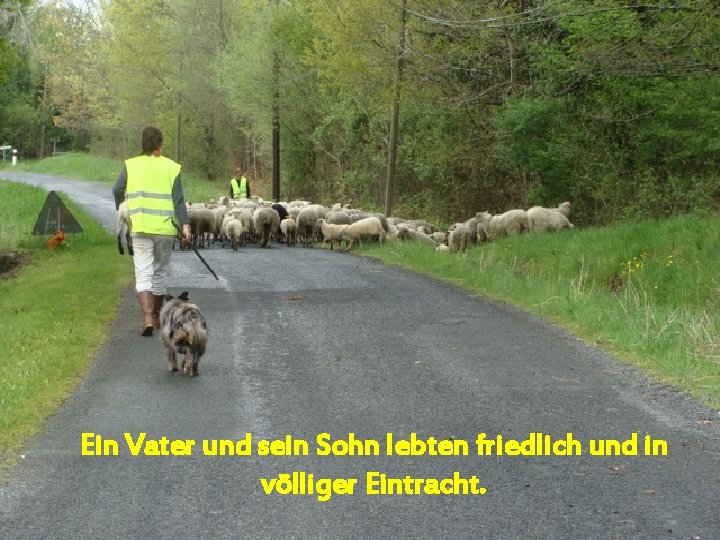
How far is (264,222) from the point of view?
2448cm

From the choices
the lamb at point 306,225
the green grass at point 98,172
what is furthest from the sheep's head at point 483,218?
the green grass at point 98,172

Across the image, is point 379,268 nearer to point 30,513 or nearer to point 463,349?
point 463,349

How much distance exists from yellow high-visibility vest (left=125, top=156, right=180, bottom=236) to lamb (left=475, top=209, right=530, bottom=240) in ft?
42.0

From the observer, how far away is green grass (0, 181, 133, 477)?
7.86 metres

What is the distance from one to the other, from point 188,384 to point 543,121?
1640 cm

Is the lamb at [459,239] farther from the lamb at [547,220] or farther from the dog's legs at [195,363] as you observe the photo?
the dog's legs at [195,363]

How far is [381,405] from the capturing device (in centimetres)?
802

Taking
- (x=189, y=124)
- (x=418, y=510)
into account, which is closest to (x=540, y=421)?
(x=418, y=510)

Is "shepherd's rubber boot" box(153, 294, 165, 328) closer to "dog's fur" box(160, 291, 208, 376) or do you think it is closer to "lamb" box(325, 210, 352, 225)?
"dog's fur" box(160, 291, 208, 376)

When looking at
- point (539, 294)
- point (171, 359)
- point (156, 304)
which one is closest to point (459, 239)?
point (539, 294)

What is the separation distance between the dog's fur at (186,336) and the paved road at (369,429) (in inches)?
6.8

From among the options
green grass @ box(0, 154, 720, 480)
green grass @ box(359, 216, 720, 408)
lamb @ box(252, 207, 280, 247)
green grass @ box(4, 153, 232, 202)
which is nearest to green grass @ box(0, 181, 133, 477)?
green grass @ box(0, 154, 720, 480)

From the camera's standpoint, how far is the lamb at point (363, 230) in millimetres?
24172

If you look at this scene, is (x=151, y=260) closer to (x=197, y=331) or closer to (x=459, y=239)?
(x=197, y=331)
